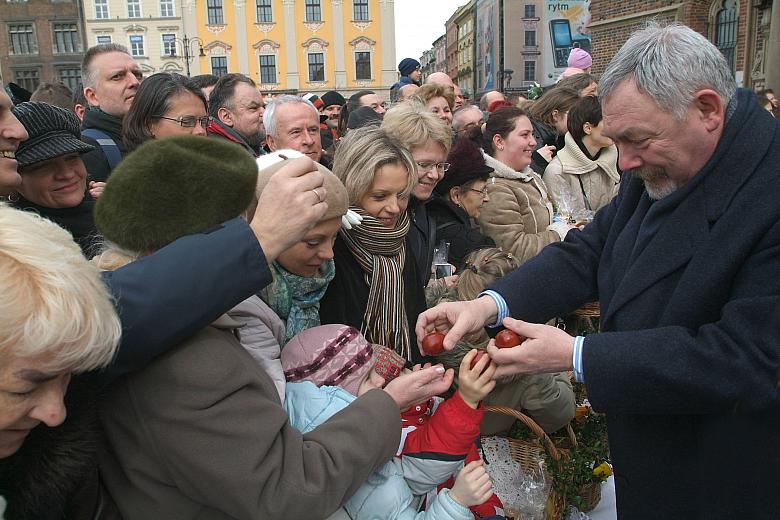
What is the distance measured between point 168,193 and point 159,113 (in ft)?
7.92

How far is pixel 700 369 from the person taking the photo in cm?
160

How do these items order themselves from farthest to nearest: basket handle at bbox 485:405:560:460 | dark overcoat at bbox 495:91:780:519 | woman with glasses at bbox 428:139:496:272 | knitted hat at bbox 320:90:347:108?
knitted hat at bbox 320:90:347:108 < woman with glasses at bbox 428:139:496:272 < basket handle at bbox 485:405:560:460 < dark overcoat at bbox 495:91:780:519

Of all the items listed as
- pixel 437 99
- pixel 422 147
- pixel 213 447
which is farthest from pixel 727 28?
pixel 213 447

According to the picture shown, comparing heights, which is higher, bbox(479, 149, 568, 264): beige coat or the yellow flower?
bbox(479, 149, 568, 264): beige coat

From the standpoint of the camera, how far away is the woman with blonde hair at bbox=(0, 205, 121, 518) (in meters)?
1.11

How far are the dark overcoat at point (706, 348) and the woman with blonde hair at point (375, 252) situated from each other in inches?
40.2

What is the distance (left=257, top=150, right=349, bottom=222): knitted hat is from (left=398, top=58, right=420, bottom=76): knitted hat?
691cm

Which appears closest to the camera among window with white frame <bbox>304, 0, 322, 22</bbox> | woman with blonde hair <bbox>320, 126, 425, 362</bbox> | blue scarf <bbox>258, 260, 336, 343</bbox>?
blue scarf <bbox>258, 260, 336, 343</bbox>

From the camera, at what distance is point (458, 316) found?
2.21 metres

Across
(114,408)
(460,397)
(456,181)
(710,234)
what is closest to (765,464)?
(710,234)

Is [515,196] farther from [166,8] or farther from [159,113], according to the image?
[166,8]

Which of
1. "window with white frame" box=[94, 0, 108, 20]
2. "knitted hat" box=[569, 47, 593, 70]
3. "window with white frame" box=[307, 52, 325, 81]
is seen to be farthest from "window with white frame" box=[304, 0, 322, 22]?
"knitted hat" box=[569, 47, 593, 70]

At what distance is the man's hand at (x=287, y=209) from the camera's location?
147 centimetres

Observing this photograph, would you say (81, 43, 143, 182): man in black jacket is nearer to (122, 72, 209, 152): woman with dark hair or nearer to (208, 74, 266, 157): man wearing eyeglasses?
(122, 72, 209, 152): woman with dark hair
